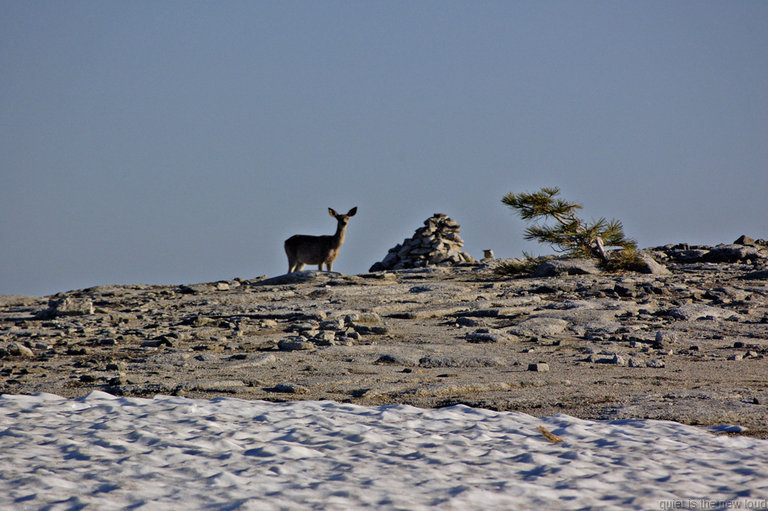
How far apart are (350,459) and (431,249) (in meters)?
17.7

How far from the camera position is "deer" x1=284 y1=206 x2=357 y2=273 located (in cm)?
2205

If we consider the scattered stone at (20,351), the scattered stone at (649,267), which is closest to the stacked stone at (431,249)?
the scattered stone at (649,267)

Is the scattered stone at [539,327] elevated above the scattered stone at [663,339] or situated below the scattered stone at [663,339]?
above

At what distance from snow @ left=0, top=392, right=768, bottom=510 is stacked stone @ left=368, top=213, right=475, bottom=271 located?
1571 centimetres

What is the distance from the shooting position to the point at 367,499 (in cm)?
386

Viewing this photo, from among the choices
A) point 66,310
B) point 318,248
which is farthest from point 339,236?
point 66,310

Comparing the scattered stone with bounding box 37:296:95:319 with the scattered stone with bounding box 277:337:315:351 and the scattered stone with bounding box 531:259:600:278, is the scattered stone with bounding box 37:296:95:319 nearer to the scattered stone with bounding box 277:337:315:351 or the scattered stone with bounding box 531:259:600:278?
the scattered stone with bounding box 277:337:315:351

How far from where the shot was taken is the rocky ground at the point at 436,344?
6.55m

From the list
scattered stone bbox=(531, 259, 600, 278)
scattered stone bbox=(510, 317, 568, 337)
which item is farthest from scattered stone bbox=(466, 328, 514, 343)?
scattered stone bbox=(531, 259, 600, 278)

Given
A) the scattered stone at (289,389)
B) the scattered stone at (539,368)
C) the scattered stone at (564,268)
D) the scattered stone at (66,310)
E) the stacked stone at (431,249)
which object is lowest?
the scattered stone at (289,389)

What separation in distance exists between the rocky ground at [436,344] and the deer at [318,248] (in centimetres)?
618

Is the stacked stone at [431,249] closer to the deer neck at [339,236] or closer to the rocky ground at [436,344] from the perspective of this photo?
the deer neck at [339,236]

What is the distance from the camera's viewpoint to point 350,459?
4.58 metres

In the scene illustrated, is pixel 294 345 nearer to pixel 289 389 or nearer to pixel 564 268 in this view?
pixel 289 389
